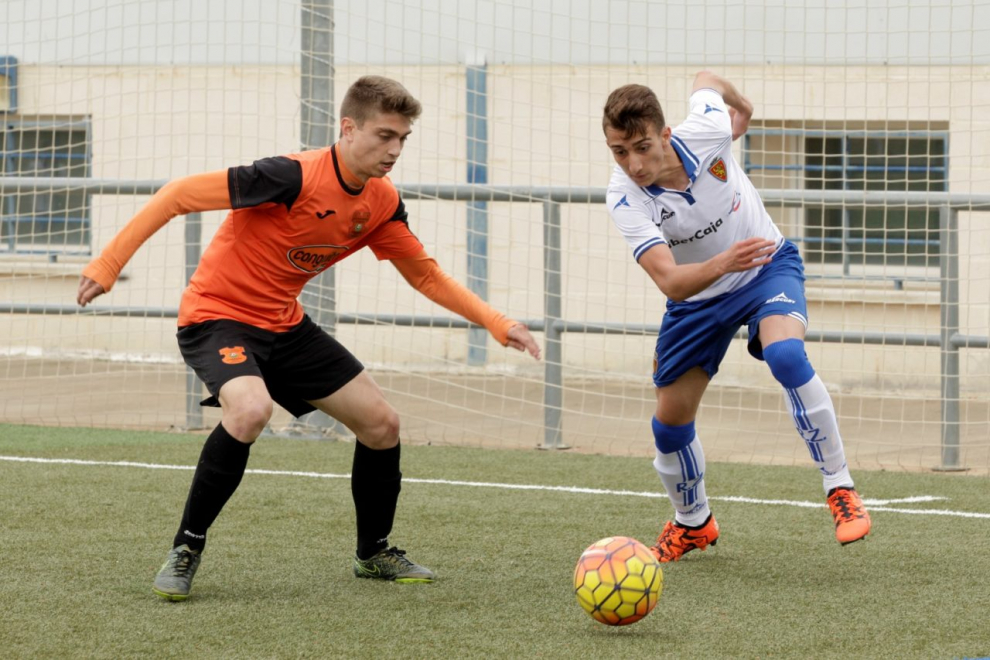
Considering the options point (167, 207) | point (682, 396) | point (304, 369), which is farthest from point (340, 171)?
point (682, 396)

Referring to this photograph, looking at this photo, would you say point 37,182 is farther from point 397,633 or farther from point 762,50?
point 397,633

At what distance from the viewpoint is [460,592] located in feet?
15.4

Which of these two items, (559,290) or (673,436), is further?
(559,290)

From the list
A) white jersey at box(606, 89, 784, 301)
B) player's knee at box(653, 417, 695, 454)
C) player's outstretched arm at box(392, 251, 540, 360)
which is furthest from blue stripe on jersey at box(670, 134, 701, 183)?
player's knee at box(653, 417, 695, 454)

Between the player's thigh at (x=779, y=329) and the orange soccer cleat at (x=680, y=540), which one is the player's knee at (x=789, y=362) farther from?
the orange soccer cleat at (x=680, y=540)

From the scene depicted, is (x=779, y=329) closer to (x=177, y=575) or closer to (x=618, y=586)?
(x=618, y=586)

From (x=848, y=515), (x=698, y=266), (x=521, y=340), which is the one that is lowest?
(x=848, y=515)

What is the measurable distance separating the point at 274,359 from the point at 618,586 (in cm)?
148

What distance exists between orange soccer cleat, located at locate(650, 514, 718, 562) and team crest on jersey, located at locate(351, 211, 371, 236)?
163cm

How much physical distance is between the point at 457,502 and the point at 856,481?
2174 millimetres

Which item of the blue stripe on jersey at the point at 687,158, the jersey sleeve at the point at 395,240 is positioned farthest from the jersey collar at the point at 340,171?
the blue stripe on jersey at the point at 687,158

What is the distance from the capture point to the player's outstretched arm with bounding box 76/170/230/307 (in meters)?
4.41

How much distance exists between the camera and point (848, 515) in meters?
4.71

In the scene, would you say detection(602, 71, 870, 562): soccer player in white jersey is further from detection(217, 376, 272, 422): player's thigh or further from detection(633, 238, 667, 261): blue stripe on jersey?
detection(217, 376, 272, 422): player's thigh
